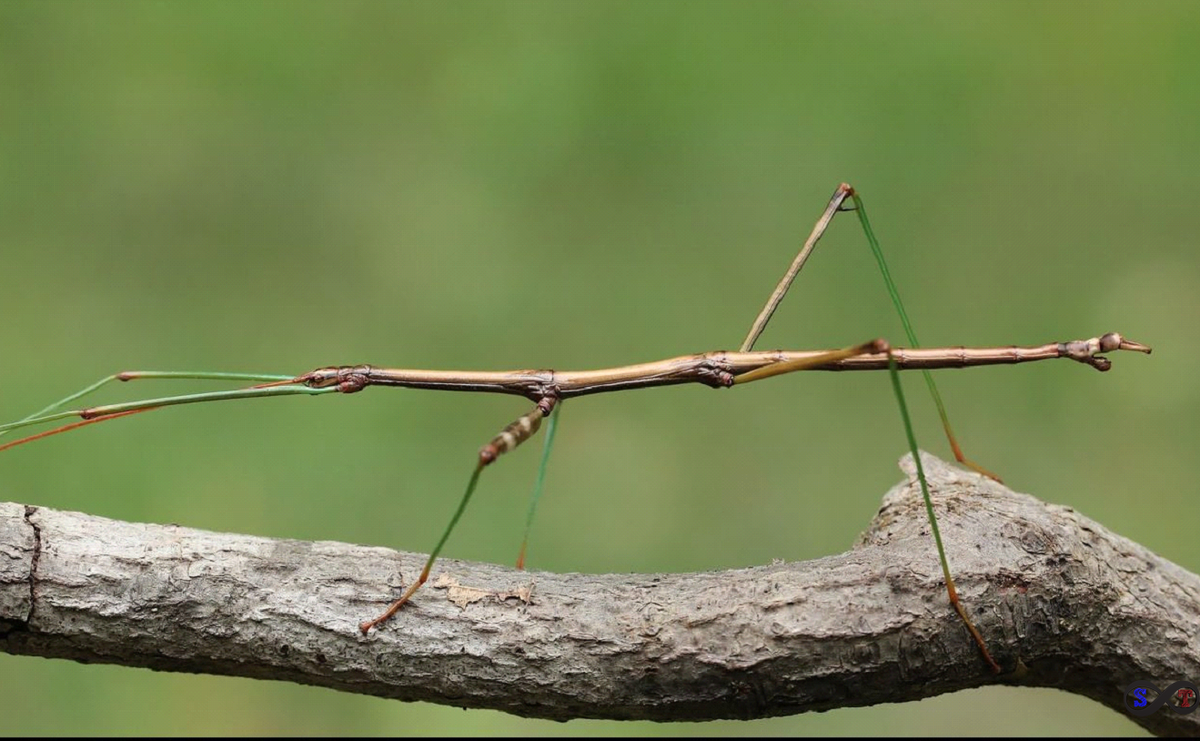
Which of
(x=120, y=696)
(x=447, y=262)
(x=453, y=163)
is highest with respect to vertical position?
(x=453, y=163)

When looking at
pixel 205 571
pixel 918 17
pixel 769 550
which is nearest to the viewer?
pixel 205 571

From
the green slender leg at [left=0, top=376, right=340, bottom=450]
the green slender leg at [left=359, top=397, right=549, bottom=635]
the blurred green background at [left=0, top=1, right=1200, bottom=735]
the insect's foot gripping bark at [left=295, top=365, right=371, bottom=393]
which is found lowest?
the green slender leg at [left=359, top=397, right=549, bottom=635]

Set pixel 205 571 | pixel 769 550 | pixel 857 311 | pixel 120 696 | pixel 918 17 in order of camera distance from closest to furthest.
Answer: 1. pixel 205 571
2. pixel 120 696
3. pixel 769 550
4. pixel 857 311
5. pixel 918 17

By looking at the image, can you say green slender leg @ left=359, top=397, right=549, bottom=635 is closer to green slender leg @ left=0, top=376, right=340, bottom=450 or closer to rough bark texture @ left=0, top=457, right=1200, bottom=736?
rough bark texture @ left=0, top=457, right=1200, bottom=736

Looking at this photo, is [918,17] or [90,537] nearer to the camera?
[90,537]

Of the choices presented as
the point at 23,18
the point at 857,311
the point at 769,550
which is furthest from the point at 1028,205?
the point at 23,18

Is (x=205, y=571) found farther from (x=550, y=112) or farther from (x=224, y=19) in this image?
(x=224, y=19)

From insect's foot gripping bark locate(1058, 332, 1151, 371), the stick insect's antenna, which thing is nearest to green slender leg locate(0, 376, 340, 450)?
the stick insect's antenna
